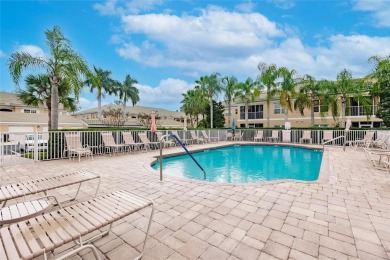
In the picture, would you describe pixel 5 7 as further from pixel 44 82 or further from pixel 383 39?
pixel 383 39

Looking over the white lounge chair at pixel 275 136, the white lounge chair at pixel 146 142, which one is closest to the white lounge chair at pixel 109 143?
the white lounge chair at pixel 146 142

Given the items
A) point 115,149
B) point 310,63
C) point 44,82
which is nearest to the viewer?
point 115,149

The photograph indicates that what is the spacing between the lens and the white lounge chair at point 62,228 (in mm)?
1428

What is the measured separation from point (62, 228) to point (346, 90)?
Answer: 20.8 m

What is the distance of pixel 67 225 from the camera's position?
5.81ft

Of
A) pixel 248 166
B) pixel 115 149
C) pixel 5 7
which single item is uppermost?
pixel 5 7

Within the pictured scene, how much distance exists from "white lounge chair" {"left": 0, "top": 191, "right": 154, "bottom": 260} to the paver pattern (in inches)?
18.1

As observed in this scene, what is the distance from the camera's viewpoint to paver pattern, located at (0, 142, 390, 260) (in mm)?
2209

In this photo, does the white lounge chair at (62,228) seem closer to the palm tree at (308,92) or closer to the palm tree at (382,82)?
the palm tree at (382,82)

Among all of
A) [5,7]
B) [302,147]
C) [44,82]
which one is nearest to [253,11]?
[302,147]

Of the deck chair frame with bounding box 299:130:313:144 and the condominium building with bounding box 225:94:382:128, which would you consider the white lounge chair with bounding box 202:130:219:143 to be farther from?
the condominium building with bounding box 225:94:382:128

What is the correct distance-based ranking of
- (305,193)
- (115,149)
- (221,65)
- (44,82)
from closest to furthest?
1. (305,193)
2. (115,149)
3. (44,82)
4. (221,65)

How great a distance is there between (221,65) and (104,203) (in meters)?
25.8

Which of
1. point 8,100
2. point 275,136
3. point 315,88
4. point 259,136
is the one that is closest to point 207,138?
point 259,136
